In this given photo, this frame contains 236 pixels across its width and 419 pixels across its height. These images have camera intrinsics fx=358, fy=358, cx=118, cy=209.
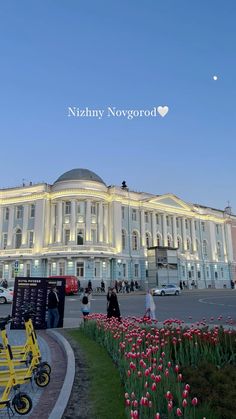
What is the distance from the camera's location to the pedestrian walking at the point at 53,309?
14.5m

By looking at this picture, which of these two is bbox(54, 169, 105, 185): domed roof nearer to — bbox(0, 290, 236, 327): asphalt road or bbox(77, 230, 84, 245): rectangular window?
bbox(77, 230, 84, 245): rectangular window

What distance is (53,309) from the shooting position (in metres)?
14.8

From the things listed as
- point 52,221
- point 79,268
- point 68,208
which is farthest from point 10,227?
point 79,268

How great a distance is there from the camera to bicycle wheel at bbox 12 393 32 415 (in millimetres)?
4898

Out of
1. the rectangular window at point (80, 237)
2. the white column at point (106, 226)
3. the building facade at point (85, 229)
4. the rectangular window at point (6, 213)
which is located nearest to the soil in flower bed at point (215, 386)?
the building facade at point (85, 229)

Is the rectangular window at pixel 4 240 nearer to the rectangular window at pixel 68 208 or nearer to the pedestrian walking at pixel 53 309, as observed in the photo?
the rectangular window at pixel 68 208

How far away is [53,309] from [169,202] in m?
54.0

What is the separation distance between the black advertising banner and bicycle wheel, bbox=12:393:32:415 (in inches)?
389

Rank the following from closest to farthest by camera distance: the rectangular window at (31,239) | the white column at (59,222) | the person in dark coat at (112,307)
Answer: the person in dark coat at (112,307)
the white column at (59,222)
the rectangular window at (31,239)

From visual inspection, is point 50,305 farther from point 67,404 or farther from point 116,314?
point 67,404

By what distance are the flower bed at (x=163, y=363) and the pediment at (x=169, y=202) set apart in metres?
54.6

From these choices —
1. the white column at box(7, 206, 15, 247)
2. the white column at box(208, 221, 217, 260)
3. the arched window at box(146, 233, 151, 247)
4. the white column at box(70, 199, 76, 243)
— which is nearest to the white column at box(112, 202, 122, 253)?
the white column at box(70, 199, 76, 243)

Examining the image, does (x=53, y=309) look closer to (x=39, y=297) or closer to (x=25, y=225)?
(x=39, y=297)

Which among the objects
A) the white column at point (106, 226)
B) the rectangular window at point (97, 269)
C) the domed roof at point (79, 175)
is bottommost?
the rectangular window at point (97, 269)
